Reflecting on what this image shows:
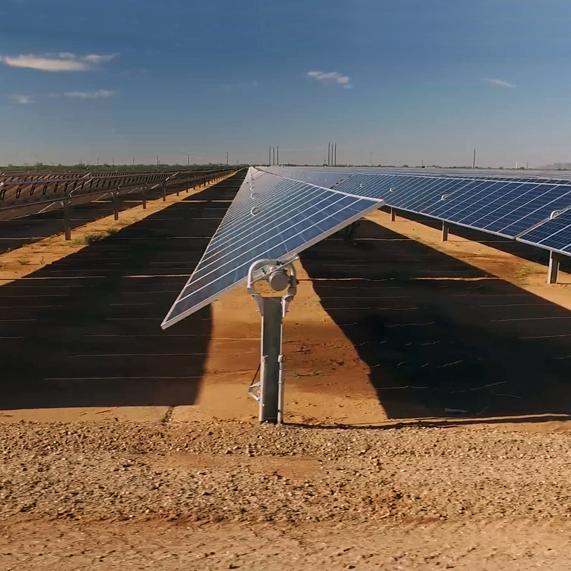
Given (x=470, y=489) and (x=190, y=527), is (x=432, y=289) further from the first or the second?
(x=190, y=527)

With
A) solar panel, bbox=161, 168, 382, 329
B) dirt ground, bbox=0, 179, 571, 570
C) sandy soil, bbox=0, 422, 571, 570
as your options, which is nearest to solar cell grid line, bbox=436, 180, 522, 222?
dirt ground, bbox=0, 179, 571, 570

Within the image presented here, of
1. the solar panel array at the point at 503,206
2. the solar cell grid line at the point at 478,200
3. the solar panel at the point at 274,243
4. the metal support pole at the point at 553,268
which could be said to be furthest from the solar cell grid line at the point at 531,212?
the solar panel at the point at 274,243

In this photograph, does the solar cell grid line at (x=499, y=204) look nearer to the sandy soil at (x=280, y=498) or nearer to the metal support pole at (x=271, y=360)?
the metal support pole at (x=271, y=360)

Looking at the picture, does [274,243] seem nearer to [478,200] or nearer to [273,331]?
[273,331]

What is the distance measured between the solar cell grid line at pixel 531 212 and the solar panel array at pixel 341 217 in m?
0.04

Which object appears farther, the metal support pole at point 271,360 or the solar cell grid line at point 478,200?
the solar cell grid line at point 478,200

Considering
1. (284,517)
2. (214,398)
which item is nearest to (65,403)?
(214,398)

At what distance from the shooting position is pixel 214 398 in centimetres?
1173

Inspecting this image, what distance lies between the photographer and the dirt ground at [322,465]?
6.20 meters

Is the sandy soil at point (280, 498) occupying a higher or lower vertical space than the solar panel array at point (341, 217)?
lower

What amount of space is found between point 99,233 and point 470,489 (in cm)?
3499

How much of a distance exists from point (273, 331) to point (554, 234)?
46.4 ft

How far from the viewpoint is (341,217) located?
1076 centimetres

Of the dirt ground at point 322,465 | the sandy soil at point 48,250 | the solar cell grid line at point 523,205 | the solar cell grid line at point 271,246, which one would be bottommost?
the dirt ground at point 322,465
